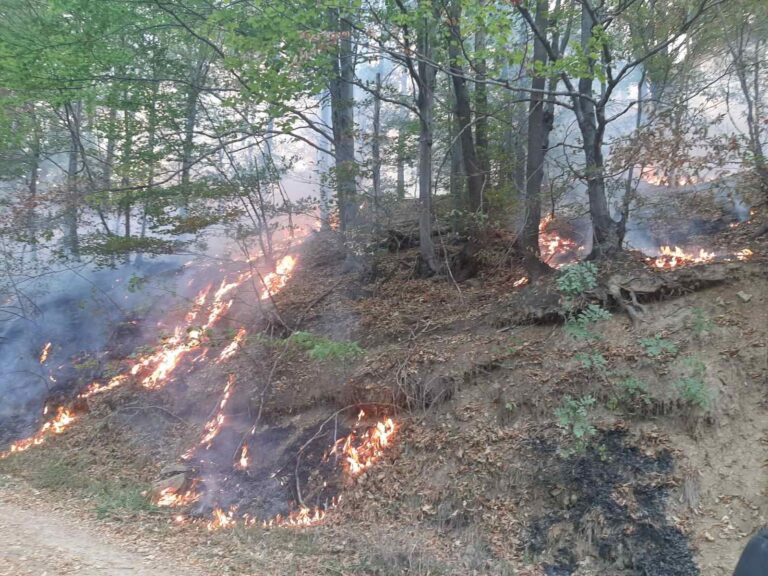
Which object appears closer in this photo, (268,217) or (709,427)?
(709,427)

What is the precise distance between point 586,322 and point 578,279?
872 mm

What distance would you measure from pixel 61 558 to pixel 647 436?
23.1 feet

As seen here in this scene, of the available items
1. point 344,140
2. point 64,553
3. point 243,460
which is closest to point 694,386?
point 243,460

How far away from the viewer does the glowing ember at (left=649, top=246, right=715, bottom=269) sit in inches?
348

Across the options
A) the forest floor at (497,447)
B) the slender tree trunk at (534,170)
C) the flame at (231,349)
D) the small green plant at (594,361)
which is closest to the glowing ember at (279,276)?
the flame at (231,349)

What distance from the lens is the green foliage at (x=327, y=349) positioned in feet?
30.8

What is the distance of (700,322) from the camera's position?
24.7ft

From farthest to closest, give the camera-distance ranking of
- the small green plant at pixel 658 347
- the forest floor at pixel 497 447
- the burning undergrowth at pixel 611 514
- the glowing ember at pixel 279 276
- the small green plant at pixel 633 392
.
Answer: the glowing ember at pixel 279 276 < the small green plant at pixel 658 347 < the small green plant at pixel 633 392 < the forest floor at pixel 497 447 < the burning undergrowth at pixel 611 514

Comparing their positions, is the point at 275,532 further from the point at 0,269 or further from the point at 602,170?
the point at 0,269

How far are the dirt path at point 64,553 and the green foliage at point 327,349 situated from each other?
3.84 m

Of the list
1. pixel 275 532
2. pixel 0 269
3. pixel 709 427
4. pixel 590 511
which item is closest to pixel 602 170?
pixel 709 427

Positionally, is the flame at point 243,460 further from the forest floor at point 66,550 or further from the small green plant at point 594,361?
the small green plant at point 594,361

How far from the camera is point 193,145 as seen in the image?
12.7 m

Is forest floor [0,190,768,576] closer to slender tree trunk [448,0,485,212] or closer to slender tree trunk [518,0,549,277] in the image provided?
slender tree trunk [518,0,549,277]
